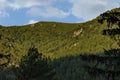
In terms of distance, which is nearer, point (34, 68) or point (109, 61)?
point (109, 61)

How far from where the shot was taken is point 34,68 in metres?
19.9

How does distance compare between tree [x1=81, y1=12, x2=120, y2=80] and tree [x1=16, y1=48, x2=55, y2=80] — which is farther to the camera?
tree [x1=16, y1=48, x2=55, y2=80]

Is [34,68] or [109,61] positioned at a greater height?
[109,61]

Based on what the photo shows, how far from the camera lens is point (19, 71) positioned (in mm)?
19312

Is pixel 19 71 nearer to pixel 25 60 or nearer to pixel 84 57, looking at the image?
pixel 25 60

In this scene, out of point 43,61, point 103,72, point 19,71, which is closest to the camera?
point 103,72

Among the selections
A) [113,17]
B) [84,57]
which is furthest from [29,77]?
[113,17]

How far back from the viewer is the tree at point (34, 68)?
63.5ft

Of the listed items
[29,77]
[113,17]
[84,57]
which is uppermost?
[113,17]

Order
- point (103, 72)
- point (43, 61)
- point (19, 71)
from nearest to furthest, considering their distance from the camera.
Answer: point (103, 72)
point (19, 71)
point (43, 61)

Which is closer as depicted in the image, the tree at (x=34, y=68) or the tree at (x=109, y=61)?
the tree at (x=109, y=61)

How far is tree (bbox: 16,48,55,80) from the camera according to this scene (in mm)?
19359

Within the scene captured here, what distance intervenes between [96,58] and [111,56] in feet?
1.94

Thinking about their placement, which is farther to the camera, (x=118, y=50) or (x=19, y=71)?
(x=19, y=71)
